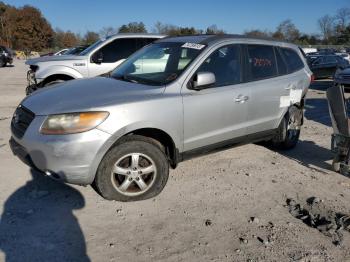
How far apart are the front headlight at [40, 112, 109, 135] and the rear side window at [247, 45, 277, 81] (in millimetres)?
2327

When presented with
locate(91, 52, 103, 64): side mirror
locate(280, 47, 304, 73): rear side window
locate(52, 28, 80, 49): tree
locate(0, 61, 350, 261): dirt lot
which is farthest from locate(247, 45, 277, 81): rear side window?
locate(52, 28, 80, 49): tree

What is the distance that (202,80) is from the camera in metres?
4.46

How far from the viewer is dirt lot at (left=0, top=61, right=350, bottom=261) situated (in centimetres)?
338

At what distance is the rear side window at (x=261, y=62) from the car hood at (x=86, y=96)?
61.0 inches

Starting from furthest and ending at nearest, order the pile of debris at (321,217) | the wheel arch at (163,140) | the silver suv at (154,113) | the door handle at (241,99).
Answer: the door handle at (241,99), the wheel arch at (163,140), the silver suv at (154,113), the pile of debris at (321,217)

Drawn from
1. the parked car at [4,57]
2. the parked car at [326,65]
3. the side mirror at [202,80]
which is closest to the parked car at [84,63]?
the side mirror at [202,80]

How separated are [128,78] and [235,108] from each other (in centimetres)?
140

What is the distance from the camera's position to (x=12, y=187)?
4.58 meters

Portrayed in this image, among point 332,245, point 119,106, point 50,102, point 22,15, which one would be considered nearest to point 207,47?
point 119,106

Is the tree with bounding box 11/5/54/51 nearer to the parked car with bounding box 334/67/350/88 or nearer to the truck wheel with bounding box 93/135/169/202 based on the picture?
the parked car with bounding box 334/67/350/88

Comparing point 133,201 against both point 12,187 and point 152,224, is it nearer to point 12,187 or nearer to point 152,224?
point 152,224

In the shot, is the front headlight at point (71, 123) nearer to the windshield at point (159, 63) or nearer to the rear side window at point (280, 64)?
the windshield at point (159, 63)

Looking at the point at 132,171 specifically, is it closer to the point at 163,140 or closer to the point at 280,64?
the point at 163,140

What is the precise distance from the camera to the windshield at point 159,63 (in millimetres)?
4680
